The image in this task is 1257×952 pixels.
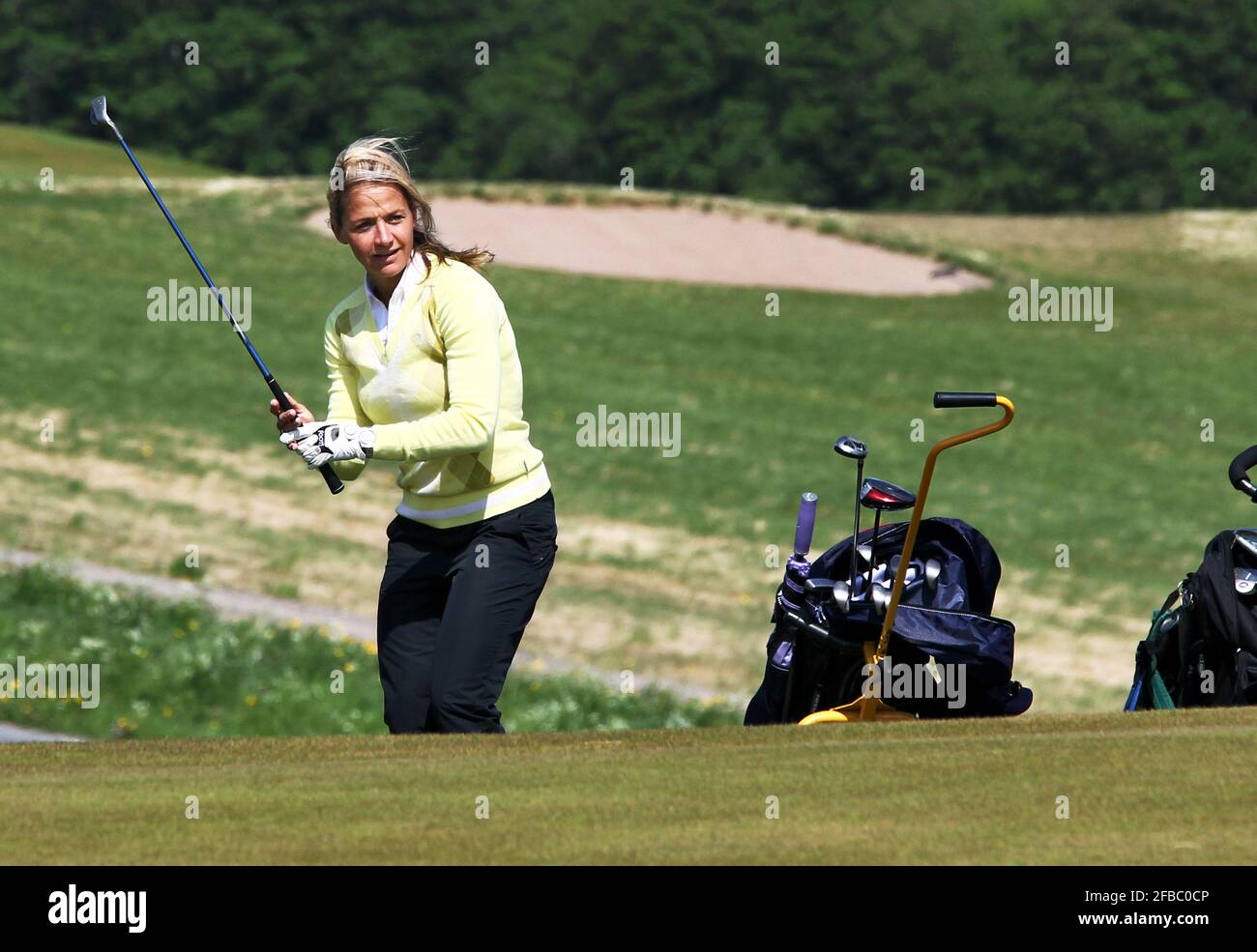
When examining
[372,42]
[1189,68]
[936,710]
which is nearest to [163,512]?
[936,710]

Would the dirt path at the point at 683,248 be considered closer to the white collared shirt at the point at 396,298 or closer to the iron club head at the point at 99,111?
the iron club head at the point at 99,111

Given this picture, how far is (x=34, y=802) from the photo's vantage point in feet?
14.3

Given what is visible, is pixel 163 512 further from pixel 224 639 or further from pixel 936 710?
pixel 936 710

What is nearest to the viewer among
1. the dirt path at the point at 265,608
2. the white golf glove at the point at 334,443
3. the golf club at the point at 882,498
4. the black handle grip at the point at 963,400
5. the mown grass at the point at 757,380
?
the white golf glove at the point at 334,443

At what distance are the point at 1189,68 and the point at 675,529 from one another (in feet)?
259

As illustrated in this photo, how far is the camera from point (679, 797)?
437cm

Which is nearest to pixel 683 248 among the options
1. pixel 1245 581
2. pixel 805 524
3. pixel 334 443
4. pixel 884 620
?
pixel 805 524

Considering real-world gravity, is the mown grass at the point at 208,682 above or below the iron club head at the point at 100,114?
below

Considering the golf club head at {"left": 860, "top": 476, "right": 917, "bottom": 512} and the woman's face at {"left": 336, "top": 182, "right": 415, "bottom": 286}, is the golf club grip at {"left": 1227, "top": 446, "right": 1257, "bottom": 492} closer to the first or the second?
the golf club head at {"left": 860, "top": 476, "right": 917, "bottom": 512}

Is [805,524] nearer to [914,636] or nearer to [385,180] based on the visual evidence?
[914,636]

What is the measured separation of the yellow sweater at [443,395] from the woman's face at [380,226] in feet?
0.33

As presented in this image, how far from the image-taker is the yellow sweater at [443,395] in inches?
204

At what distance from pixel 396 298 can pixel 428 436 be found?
19.3 inches

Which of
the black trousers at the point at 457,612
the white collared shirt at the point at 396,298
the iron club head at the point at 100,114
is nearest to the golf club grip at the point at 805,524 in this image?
the black trousers at the point at 457,612
